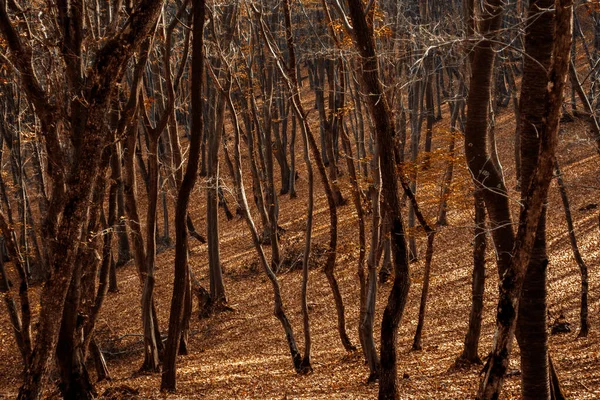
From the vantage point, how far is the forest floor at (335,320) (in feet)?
34.3

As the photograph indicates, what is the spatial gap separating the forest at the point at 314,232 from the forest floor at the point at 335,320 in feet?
0.25

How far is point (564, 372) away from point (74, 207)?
7.66 m

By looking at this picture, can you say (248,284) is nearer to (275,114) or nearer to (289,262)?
(289,262)

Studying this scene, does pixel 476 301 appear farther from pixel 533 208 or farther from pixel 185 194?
pixel 533 208

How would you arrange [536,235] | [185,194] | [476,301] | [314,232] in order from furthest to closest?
[314,232], [476,301], [185,194], [536,235]

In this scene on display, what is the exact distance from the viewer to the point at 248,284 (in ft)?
66.2

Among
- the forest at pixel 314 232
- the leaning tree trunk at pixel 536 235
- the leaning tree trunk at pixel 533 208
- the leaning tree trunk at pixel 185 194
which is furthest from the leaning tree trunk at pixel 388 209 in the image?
the leaning tree trunk at pixel 185 194

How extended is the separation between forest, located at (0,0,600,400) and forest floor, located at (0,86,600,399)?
0.25 ft

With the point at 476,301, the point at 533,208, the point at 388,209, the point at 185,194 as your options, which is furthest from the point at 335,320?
the point at 533,208

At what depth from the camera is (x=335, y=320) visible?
16.3 metres

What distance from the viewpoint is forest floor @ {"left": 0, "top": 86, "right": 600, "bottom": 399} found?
34.3 ft

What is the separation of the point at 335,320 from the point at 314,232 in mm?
6943

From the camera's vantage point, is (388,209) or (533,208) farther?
(388,209)

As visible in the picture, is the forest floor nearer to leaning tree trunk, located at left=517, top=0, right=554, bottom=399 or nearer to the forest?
the forest
